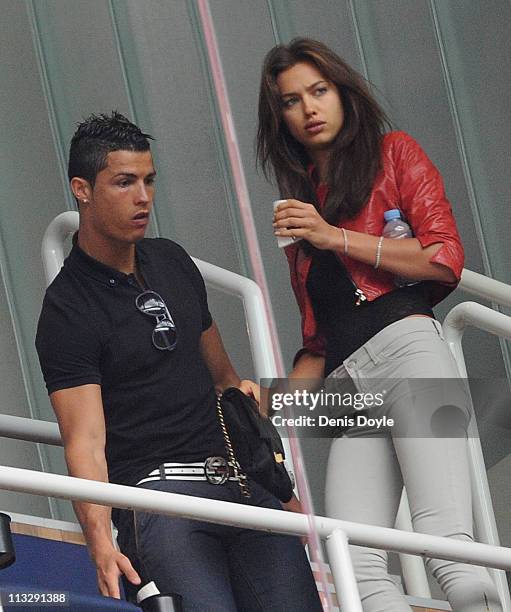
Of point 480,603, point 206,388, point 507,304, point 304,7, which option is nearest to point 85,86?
point 304,7

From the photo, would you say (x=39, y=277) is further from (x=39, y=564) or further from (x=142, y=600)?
(x=142, y=600)

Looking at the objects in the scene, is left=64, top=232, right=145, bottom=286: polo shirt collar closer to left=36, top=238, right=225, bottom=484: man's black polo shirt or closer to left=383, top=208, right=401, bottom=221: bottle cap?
left=36, top=238, right=225, bottom=484: man's black polo shirt

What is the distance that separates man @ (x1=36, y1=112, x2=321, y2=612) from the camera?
1652mm

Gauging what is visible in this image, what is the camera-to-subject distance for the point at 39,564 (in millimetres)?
1801

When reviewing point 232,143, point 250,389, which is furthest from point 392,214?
point 232,143

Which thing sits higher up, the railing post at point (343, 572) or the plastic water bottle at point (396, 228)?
the plastic water bottle at point (396, 228)

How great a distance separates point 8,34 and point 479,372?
57.5 inches

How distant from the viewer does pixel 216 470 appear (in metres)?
1.72

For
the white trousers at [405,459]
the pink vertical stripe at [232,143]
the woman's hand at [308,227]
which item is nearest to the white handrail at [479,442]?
the white trousers at [405,459]

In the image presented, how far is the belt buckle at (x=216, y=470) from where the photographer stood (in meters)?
1.71

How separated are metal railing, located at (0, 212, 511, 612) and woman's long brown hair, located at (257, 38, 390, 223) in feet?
1.05

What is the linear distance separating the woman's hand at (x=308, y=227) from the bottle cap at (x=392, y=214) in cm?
8

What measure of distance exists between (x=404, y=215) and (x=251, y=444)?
39 cm

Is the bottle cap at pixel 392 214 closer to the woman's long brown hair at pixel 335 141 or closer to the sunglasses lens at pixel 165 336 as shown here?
the woman's long brown hair at pixel 335 141
